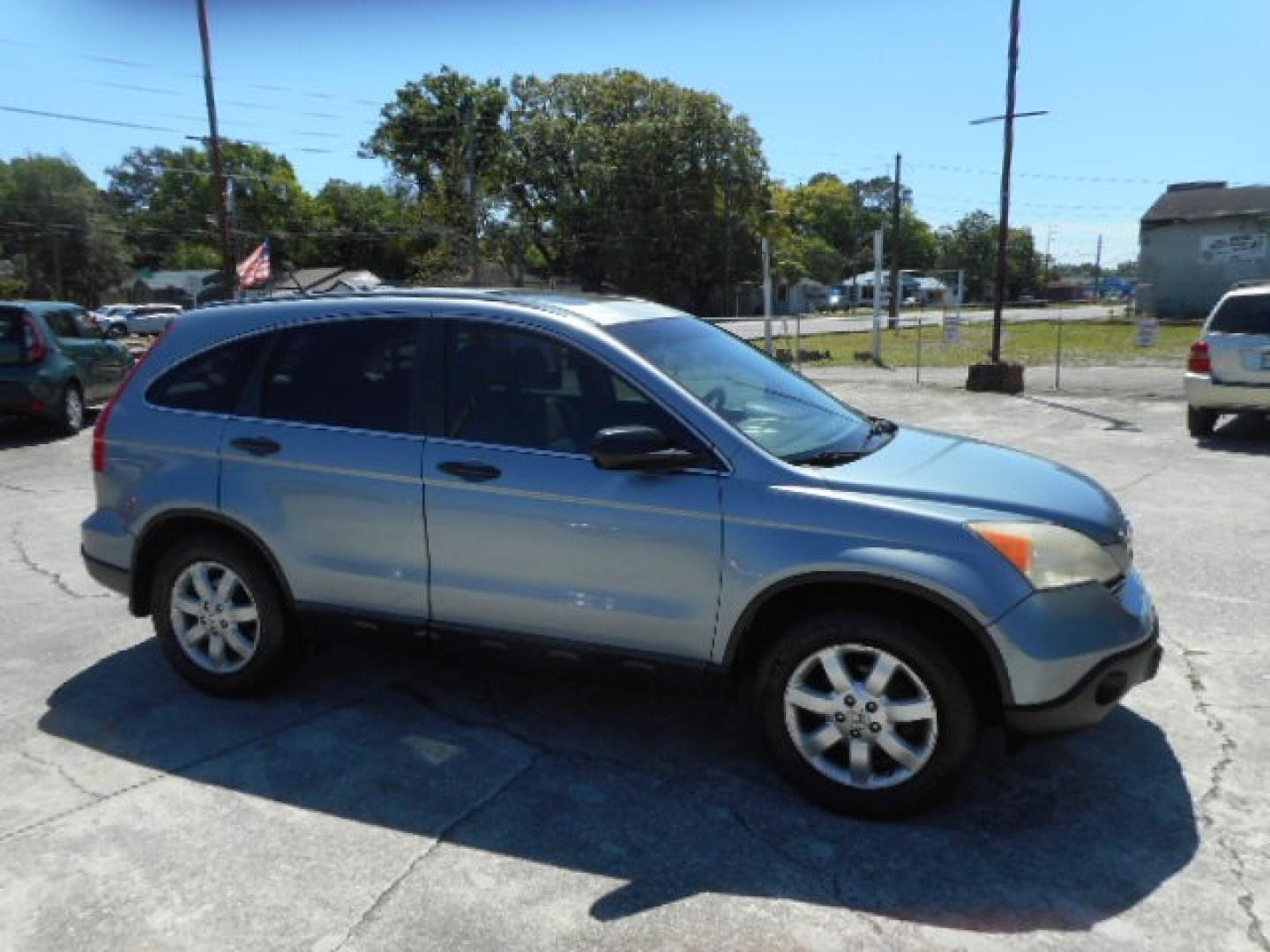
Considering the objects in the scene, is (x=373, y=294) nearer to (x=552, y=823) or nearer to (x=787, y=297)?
(x=552, y=823)

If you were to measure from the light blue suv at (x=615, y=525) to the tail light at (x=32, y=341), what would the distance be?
27.8ft

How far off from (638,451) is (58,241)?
257ft

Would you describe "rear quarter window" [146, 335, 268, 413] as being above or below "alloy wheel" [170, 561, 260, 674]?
above

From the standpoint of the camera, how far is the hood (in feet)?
10.3

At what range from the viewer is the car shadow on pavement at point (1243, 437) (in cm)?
1006

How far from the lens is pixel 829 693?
321 cm

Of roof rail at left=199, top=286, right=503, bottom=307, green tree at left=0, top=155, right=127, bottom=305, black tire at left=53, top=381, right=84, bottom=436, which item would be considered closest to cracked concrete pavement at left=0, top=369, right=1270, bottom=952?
roof rail at left=199, top=286, right=503, bottom=307

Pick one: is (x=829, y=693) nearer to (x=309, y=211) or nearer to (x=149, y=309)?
(x=149, y=309)

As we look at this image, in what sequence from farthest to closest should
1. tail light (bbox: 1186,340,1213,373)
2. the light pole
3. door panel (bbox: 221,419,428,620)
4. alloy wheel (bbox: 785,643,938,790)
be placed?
the light pole, tail light (bbox: 1186,340,1213,373), door panel (bbox: 221,419,428,620), alloy wheel (bbox: 785,643,938,790)

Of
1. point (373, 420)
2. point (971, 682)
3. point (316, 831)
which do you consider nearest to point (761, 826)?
point (971, 682)

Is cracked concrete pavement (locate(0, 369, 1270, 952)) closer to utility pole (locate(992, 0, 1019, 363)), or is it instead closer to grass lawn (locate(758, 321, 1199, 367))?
utility pole (locate(992, 0, 1019, 363))

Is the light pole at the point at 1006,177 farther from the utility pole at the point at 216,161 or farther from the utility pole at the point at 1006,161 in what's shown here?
the utility pole at the point at 216,161

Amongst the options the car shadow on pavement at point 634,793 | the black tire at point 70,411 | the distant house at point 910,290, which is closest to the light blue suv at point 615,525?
the car shadow on pavement at point 634,793

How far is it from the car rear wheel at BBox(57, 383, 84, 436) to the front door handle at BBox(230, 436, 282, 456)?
942 cm
